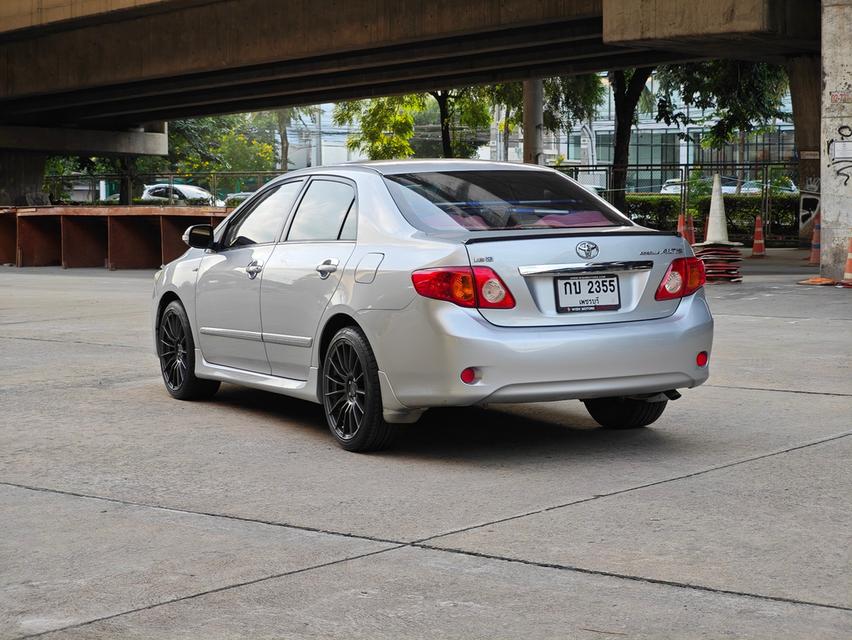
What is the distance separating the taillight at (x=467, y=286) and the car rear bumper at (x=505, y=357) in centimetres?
5

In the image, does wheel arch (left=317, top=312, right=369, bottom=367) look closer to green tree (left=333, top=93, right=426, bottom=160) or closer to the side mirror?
the side mirror

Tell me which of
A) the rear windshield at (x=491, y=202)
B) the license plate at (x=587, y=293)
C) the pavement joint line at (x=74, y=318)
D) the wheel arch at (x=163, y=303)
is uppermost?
the rear windshield at (x=491, y=202)

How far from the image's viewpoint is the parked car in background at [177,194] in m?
48.9

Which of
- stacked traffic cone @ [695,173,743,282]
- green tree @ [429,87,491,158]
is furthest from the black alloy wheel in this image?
green tree @ [429,87,491,158]

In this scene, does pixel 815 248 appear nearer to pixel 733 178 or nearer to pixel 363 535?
pixel 733 178

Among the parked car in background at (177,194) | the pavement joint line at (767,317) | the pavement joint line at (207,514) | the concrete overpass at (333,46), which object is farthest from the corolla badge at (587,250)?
the parked car in background at (177,194)

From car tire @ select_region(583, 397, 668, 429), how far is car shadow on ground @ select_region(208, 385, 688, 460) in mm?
63

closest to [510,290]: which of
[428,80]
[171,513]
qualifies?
[171,513]

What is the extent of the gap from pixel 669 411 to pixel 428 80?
34200mm

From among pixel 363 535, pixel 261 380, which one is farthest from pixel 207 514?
pixel 261 380

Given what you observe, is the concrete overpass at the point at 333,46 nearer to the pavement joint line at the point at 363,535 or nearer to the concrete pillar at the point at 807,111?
the concrete pillar at the point at 807,111

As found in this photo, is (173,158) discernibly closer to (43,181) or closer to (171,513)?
(43,181)

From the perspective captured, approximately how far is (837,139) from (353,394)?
13834 mm

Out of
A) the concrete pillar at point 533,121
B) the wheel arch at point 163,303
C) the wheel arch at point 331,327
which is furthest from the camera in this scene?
the concrete pillar at point 533,121
